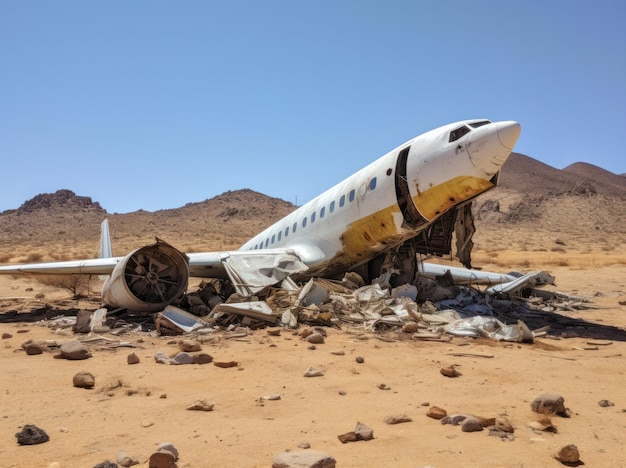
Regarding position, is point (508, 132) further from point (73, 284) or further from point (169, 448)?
point (73, 284)

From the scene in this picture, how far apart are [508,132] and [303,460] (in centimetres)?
807

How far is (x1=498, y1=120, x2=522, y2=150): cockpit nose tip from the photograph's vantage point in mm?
9438

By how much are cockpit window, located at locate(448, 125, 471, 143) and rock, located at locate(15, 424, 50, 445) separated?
8988 mm

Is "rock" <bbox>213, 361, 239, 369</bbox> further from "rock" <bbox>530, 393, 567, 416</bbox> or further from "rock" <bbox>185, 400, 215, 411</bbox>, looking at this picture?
"rock" <bbox>530, 393, 567, 416</bbox>

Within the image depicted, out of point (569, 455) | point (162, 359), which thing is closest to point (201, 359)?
point (162, 359)

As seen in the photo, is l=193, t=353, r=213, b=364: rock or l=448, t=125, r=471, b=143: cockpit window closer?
l=193, t=353, r=213, b=364: rock

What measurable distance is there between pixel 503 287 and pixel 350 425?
10779mm

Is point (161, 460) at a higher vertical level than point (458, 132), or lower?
lower

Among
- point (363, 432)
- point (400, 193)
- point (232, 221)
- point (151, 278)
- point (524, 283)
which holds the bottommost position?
point (363, 432)

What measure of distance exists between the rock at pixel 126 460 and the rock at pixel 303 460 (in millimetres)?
930

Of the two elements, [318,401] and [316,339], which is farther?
[316,339]

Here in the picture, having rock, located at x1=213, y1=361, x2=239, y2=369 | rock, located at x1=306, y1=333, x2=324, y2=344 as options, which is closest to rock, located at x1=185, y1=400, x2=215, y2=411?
rock, located at x1=213, y1=361, x2=239, y2=369

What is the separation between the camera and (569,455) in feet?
10.9

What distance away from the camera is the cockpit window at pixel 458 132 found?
409 inches
